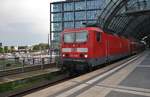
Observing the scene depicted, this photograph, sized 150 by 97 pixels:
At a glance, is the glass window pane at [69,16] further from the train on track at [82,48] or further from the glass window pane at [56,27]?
the train on track at [82,48]

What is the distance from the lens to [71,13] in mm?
78500

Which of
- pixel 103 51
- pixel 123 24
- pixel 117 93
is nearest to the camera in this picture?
pixel 117 93

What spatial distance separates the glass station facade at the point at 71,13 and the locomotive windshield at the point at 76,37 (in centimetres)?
5294

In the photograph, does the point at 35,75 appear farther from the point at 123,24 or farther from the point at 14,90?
the point at 123,24

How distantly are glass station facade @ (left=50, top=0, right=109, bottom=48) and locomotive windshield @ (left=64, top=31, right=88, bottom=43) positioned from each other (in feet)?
174

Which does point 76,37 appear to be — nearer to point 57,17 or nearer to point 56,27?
point 56,27

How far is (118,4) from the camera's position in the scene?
144 ft

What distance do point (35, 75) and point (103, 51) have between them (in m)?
5.90

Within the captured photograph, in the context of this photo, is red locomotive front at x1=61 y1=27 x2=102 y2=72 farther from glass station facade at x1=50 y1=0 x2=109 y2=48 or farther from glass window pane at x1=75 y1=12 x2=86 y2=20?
glass window pane at x1=75 y1=12 x2=86 y2=20

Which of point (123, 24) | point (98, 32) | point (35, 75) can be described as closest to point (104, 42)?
point (98, 32)

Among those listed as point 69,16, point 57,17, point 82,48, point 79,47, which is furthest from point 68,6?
point 82,48

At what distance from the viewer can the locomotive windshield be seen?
18075 millimetres

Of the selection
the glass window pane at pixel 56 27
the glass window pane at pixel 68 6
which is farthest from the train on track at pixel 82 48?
the glass window pane at pixel 56 27

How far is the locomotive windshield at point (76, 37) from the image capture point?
18.1 meters
